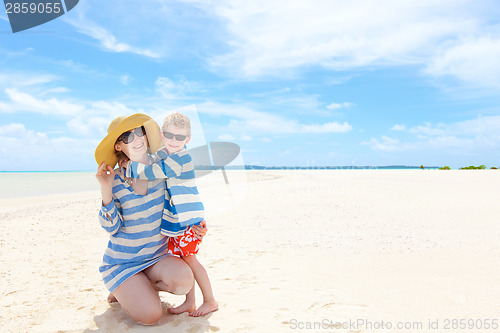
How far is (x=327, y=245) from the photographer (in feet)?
20.3

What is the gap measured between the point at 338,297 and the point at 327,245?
2416 millimetres

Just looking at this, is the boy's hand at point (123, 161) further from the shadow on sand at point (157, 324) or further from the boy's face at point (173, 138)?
the shadow on sand at point (157, 324)

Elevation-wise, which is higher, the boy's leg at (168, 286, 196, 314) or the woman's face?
the woman's face

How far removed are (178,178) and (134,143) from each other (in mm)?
499

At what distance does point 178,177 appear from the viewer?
127 inches

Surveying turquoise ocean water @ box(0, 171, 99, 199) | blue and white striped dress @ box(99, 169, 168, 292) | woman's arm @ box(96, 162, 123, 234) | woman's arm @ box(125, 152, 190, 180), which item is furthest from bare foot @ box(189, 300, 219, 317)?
turquoise ocean water @ box(0, 171, 99, 199)

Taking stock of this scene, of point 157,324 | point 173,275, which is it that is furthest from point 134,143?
point 157,324

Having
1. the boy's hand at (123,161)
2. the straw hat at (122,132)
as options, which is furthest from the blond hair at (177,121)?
the boy's hand at (123,161)

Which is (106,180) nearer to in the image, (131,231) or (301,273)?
(131,231)

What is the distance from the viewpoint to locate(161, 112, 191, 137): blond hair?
317 centimetres

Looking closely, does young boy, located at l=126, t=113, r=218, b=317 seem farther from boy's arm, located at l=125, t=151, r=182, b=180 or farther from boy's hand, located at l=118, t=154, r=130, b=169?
boy's hand, located at l=118, t=154, r=130, b=169

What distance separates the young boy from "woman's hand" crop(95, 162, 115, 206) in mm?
156

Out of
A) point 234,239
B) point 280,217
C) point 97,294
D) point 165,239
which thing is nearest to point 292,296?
point 165,239

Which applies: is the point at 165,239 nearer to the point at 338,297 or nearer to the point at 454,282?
the point at 338,297
